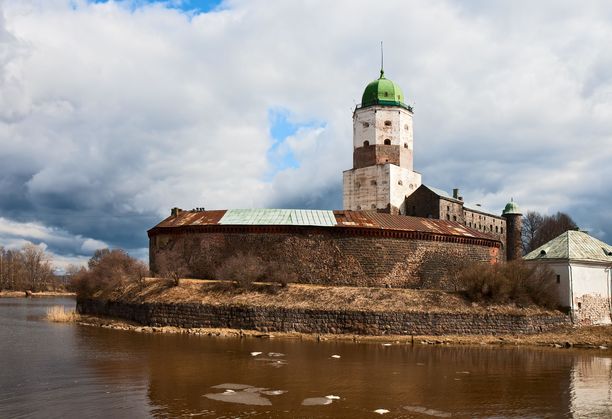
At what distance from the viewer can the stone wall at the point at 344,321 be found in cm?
3183

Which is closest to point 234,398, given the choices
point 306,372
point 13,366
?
point 306,372

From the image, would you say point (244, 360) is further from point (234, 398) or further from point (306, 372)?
point (234, 398)

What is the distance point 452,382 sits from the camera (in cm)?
2005

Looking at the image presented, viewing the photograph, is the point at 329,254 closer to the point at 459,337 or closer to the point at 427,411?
the point at 459,337

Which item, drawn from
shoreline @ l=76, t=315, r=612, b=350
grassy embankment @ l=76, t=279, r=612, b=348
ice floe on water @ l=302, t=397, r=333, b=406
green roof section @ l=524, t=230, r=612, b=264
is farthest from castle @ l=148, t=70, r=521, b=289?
ice floe on water @ l=302, t=397, r=333, b=406

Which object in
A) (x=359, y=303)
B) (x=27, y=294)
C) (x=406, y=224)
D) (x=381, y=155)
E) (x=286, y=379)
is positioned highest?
(x=381, y=155)

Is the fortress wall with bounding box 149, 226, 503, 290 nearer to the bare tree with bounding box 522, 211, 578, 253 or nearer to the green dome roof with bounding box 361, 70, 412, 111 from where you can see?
the green dome roof with bounding box 361, 70, 412, 111

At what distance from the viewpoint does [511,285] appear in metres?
34.8

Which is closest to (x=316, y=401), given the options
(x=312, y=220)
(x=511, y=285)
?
(x=511, y=285)

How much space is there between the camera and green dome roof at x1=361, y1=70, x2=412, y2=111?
5381 cm

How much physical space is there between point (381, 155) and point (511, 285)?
69.5ft

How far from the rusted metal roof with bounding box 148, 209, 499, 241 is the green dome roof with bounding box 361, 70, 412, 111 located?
14.9m

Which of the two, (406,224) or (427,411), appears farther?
(406,224)

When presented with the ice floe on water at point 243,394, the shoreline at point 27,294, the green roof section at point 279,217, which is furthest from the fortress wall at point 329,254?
the shoreline at point 27,294
